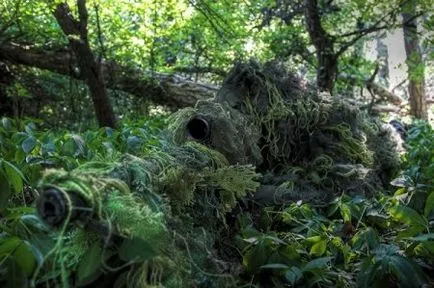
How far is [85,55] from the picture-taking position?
486cm

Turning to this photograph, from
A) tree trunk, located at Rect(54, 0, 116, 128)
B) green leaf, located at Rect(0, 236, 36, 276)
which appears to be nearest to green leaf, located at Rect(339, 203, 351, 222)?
green leaf, located at Rect(0, 236, 36, 276)

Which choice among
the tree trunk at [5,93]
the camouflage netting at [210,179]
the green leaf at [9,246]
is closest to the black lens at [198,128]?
the camouflage netting at [210,179]

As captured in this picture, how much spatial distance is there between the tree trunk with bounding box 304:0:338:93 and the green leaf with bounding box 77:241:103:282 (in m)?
5.87

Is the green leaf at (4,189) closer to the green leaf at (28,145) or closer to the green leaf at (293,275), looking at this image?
the green leaf at (28,145)

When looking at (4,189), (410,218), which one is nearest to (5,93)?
(4,189)

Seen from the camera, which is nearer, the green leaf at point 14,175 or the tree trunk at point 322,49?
the green leaf at point 14,175

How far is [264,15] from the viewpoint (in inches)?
363

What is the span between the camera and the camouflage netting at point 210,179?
1.22m

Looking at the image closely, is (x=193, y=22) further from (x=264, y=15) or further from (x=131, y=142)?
(x=131, y=142)

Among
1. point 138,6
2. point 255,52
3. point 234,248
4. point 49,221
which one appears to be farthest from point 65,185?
point 255,52

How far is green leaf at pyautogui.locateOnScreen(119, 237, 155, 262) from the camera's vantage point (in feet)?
3.86

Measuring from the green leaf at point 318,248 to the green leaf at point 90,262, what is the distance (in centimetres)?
104

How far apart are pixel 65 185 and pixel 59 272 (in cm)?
24

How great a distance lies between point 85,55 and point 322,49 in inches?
128
